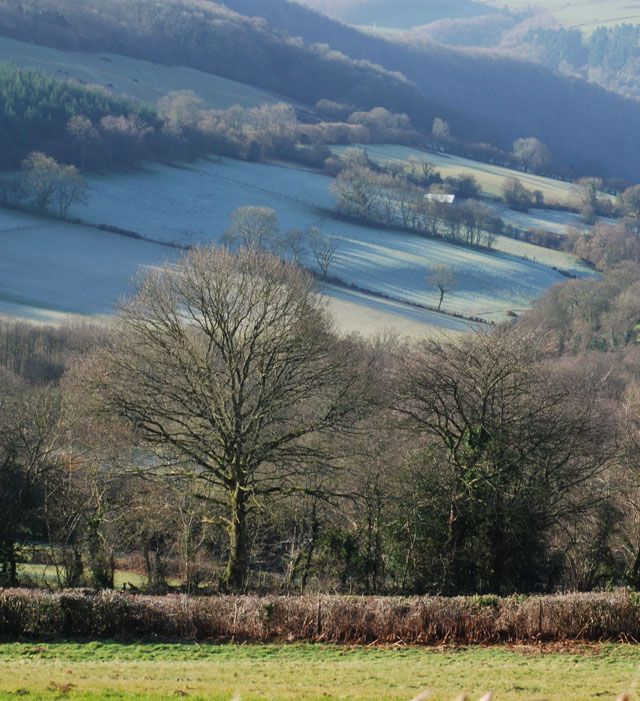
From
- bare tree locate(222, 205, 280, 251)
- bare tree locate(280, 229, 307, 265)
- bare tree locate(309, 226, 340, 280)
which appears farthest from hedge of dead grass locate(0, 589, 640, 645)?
bare tree locate(222, 205, 280, 251)

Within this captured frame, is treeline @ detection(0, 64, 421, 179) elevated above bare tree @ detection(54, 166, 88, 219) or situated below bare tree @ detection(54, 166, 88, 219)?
above

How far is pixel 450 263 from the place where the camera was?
4427 inches

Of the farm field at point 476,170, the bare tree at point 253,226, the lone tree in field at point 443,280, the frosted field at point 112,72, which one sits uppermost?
the frosted field at point 112,72

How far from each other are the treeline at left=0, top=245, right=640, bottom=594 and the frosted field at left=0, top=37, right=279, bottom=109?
5784 inches

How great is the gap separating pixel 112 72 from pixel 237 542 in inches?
6926

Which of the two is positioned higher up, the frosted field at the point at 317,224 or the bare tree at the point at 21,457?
the frosted field at the point at 317,224

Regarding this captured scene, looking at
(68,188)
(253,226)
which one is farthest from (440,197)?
(68,188)

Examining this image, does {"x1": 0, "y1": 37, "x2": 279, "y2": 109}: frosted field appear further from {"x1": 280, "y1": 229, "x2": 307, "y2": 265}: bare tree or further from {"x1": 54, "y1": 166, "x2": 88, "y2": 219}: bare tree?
{"x1": 280, "y1": 229, "x2": 307, "y2": 265}: bare tree

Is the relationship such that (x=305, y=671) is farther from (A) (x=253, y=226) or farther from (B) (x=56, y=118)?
(B) (x=56, y=118)

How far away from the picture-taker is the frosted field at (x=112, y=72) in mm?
164000

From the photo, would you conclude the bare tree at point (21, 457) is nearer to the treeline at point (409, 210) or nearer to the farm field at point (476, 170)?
the treeline at point (409, 210)

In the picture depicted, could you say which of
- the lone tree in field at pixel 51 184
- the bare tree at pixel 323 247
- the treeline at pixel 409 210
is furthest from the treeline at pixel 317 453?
the treeline at pixel 409 210

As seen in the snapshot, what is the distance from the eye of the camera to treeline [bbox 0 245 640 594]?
28531 millimetres

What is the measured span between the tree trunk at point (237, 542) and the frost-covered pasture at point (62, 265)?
5126 centimetres
